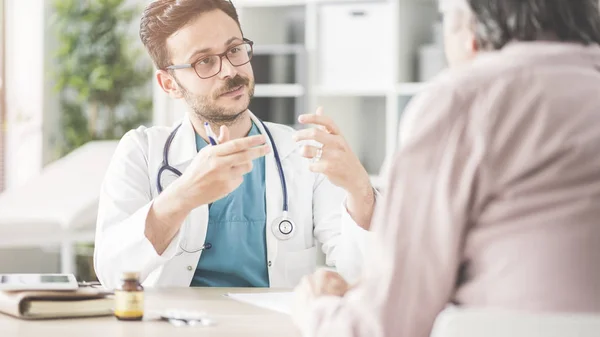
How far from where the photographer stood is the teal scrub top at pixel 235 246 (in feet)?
6.82

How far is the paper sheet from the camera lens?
157 cm

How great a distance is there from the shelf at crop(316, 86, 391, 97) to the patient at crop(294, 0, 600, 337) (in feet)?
9.89

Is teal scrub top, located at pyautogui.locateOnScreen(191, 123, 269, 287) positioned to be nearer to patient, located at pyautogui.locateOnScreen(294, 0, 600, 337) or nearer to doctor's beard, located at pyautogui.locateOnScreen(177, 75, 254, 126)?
doctor's beard, located at pyautogui.locateOnScreen(177, 75, 254, 126)

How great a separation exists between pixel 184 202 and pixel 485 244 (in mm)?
1011

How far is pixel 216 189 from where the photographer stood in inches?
73.0

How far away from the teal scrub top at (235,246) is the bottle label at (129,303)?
2.10 feet

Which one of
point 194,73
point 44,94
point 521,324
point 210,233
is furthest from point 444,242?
point 44,94

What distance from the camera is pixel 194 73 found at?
87.6 inches

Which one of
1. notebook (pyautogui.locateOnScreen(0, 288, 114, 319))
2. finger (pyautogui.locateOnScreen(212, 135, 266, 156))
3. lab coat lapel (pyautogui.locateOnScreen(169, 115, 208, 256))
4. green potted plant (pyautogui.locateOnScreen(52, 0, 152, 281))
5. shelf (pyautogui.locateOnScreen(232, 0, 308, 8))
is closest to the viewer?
notebook (pyautogui.locateOnScreen(0, 288, 114, 319))

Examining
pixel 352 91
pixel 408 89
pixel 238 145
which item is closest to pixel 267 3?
pixel 352 91

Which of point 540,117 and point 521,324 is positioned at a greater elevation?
point 540,117

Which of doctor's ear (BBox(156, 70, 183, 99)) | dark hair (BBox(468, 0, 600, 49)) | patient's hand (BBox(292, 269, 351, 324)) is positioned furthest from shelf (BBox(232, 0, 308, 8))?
dark hair (BBox(468, 0, 600, 49))

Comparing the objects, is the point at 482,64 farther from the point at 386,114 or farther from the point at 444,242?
the point at 386,114

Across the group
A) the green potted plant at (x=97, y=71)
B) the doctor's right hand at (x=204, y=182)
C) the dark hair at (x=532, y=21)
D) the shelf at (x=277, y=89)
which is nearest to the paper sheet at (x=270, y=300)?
the doctor's right hand at (x=204, y=182)
